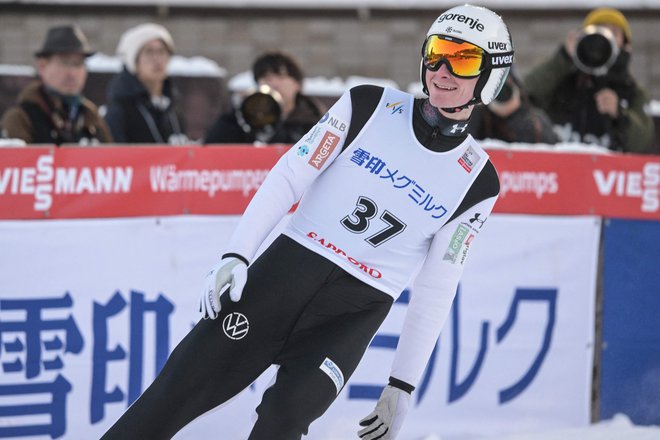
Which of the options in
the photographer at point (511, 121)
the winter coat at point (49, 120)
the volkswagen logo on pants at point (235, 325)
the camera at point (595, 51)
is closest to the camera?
the volkswagen logo on pants at point (235, 325)

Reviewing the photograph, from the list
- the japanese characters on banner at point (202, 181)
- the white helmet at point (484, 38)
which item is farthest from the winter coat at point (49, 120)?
the white helmet at point (484, 38)

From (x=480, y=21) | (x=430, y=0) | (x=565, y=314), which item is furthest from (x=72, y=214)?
(x=430, y=0)

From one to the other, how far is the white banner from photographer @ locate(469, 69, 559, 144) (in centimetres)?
95

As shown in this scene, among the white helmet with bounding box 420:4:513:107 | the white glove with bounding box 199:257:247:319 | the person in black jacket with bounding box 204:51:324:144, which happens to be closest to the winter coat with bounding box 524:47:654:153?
the person in black jacket with bounding box 204:51:324:144

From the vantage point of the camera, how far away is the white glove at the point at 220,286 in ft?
13.8

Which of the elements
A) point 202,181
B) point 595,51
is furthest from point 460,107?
point 595,51

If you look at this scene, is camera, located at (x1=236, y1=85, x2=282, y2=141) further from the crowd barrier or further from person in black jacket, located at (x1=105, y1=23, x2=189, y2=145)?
the crowd barrier

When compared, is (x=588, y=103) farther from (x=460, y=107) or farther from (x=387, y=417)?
(x=387, y=417)

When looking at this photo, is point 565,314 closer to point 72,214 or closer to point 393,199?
point 393,199

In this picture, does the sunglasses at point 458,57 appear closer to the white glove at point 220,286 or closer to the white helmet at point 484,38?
the white helmet at point 484,38

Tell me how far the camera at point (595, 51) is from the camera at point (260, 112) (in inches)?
83.6

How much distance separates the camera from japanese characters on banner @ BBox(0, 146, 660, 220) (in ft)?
18.9

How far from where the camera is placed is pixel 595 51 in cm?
779

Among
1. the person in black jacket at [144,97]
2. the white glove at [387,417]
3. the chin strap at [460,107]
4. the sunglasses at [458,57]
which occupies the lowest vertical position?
the white glove at [387,417]
